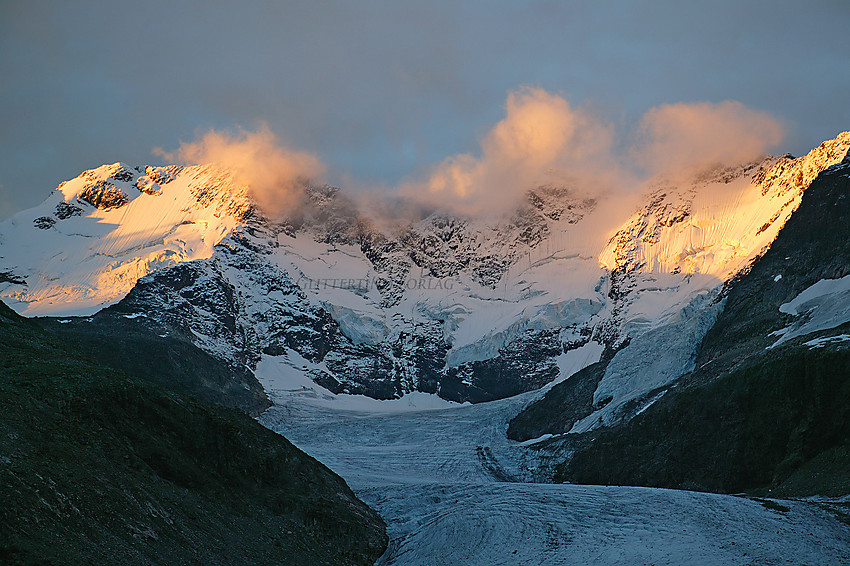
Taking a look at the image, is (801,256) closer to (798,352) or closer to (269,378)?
(798,352)

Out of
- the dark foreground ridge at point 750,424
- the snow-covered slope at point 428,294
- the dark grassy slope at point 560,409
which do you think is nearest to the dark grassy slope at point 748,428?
the dark foreground ridge at point 750,424

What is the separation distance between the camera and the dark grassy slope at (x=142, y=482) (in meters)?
25.0

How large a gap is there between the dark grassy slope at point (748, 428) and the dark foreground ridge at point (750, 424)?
0.25 feet

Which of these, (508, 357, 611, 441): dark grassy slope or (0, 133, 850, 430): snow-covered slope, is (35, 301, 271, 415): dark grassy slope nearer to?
(0, 133, 850, 430): snow-covered slope

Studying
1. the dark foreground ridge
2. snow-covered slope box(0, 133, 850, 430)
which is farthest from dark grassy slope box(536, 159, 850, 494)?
snow-covered slope box(0, 133, 850, 430)

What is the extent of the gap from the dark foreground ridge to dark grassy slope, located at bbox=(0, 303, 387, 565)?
26455 mm

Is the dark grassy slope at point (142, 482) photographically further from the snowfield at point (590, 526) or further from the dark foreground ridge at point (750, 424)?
the dark foreground ridge at point (750, 424)

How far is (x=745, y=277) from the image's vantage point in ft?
355

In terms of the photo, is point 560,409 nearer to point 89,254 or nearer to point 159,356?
point 159,356

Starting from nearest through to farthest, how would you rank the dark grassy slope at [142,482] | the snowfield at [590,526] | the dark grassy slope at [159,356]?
the dark grassy slope at [142,482] < the snowfield at [590,526] < the dark grassy slope at [159,356]

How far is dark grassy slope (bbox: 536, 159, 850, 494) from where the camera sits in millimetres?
50875

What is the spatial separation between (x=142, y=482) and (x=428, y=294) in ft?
553

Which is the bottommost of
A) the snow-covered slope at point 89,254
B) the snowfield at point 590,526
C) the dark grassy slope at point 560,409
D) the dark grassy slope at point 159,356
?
the snowfield at point 590,526

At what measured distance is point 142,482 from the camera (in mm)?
31969
